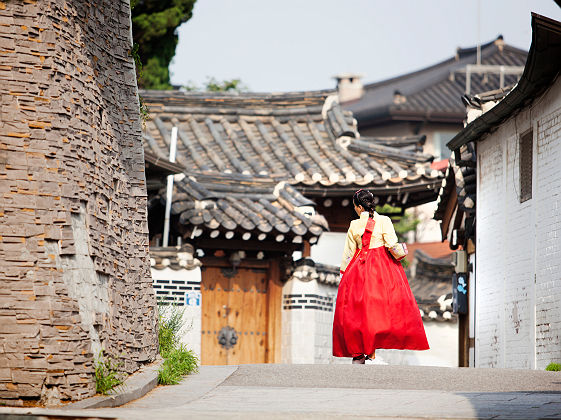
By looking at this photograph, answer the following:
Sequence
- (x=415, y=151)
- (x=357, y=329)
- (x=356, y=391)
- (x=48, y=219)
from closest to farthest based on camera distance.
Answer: (x=48, y=219) → (x=356, y=391) → (x=357, y=329) → (x=415, y=151)

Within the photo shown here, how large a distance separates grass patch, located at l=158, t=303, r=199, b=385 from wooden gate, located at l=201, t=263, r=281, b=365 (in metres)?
6.37

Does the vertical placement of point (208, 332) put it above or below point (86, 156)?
below

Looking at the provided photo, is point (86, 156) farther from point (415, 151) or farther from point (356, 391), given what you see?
point (415, 151)

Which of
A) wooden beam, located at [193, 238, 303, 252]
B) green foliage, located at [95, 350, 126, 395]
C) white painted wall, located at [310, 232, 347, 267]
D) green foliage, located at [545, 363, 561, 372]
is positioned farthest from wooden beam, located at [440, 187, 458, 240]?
green foliage, located at [95, 350, 126, 395]

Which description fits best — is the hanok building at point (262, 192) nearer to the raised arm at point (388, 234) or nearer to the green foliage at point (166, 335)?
the raised arm at point (388, 234)

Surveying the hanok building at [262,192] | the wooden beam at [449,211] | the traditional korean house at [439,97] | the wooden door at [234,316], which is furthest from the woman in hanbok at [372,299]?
the traditional korean house at [439,97]

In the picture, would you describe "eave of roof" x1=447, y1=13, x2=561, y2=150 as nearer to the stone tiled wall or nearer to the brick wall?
the brick wall

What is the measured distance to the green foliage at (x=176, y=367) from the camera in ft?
34.0

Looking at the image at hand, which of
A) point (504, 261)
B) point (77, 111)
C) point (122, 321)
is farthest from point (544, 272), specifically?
point (77, 111)

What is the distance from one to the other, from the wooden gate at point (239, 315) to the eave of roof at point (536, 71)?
5.24 m

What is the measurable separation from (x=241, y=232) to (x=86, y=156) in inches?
389

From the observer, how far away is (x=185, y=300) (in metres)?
18.8

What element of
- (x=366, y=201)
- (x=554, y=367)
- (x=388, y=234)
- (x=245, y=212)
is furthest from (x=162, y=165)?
(x=554, y=367)

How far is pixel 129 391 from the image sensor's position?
9.00m
